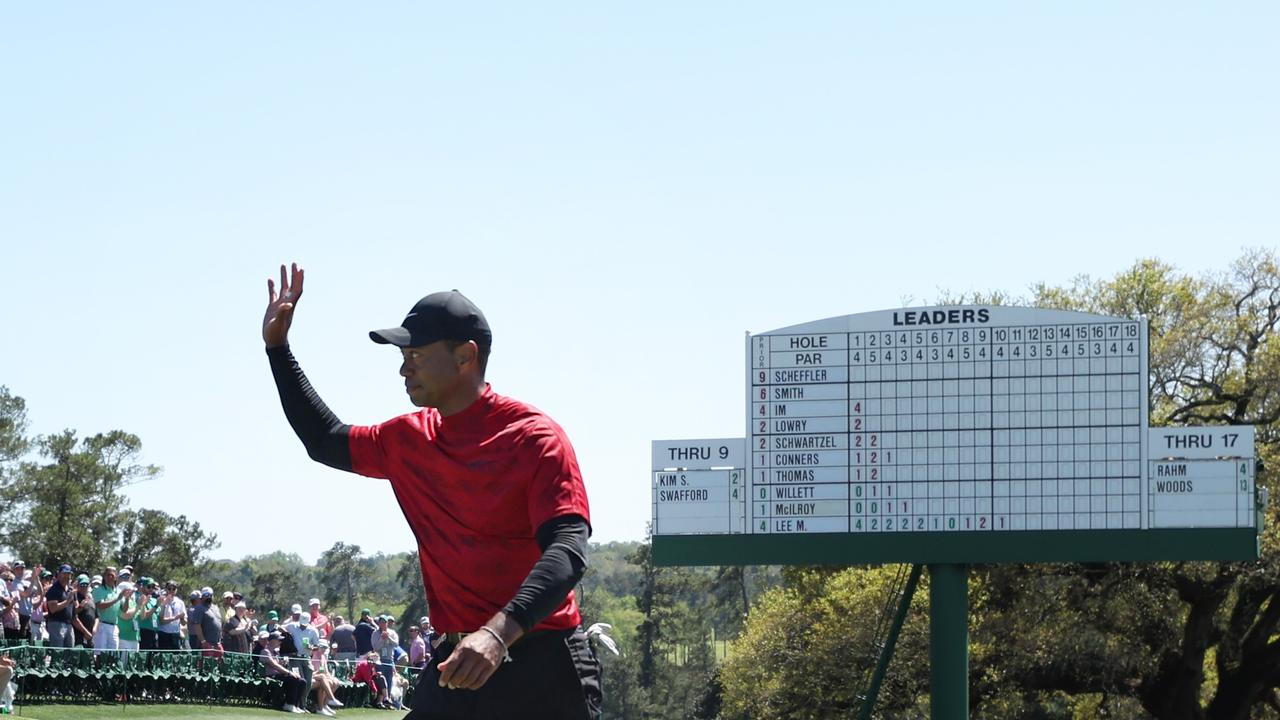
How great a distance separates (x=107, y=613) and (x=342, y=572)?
11149 cm

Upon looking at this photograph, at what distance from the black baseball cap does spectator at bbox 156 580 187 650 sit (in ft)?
51.8

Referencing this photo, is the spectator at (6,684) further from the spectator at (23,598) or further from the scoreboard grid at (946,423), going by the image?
the scoreboard grid at (946,423)

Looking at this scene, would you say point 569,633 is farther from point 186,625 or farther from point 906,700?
point 906,700

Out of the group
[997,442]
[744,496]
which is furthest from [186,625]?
[997,442]

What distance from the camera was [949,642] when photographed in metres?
19.3

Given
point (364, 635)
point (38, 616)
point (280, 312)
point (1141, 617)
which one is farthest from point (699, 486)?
point (1141, 617)

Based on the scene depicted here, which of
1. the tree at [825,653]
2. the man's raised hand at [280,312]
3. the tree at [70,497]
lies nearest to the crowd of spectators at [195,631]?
the man's raised hand at [280,312]

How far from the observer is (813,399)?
19.1 meters

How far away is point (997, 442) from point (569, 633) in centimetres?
1480

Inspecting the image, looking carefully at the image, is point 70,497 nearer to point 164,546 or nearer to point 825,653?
point 164,546

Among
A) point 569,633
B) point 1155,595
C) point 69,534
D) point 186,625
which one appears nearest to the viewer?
point 569,633

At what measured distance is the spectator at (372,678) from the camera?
2311 centimetres

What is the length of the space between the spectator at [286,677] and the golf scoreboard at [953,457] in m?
5.26

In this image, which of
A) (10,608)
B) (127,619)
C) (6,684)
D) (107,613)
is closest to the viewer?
(6,684)
